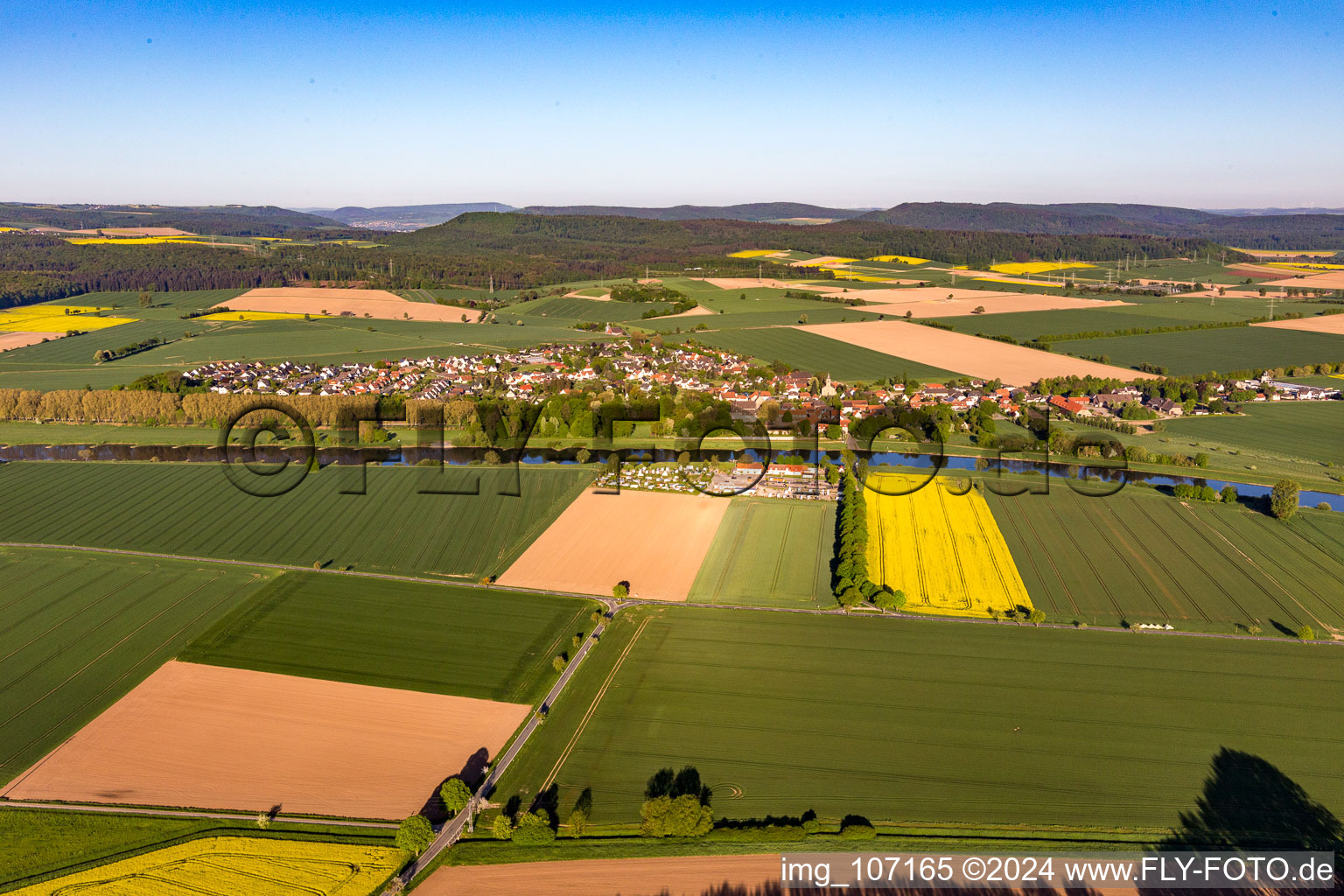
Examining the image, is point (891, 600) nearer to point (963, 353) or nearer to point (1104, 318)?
point (963, 353)

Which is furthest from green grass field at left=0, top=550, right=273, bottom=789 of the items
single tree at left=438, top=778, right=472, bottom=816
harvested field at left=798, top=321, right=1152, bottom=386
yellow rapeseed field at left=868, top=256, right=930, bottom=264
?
yellow rapeseed field at left=868, top=256, right=930, bottom=264

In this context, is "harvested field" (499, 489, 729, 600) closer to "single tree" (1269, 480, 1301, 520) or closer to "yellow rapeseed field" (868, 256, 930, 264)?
"single tree" (1269, 480, 1301, 520)

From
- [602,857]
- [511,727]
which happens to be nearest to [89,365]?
[511,727]

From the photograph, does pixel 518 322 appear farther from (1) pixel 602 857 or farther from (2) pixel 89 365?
(1) pixel 602 857

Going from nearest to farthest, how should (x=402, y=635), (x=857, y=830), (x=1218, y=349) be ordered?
(x=857, y=830)
(x=402, y=635)
(x=1218, y=349)

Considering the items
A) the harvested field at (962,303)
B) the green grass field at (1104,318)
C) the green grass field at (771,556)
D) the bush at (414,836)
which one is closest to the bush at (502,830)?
the bush at (414,836)

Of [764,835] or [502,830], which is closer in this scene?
[764,835]

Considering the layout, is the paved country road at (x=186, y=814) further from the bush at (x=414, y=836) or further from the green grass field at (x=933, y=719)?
the green grass field at (x=933, y=719)

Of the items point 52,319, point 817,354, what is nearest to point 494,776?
point 817,354
